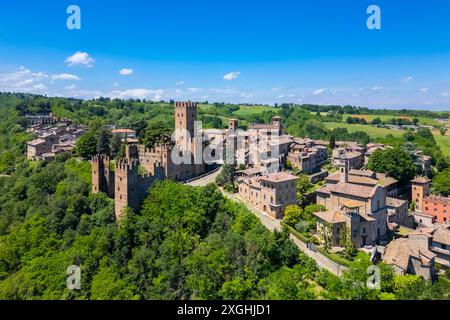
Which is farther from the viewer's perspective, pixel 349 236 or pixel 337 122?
pixel 337 122

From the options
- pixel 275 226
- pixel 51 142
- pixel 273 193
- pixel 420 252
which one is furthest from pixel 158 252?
pixel 51 142

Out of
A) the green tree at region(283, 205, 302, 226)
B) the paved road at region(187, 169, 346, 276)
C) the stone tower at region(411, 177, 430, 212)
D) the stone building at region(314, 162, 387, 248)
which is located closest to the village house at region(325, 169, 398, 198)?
the stone building at region(314, 162, 387, 248)

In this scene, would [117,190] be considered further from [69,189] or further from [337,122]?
[337,122]

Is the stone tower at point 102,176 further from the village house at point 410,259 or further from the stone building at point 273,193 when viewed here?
the village house at point 410,259

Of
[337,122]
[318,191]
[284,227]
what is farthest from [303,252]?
[337,122]

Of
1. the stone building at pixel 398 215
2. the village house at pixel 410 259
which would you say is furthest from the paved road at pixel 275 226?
the stone building at pixel 398 215

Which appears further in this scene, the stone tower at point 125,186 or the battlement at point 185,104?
the battlement at point 185,104
